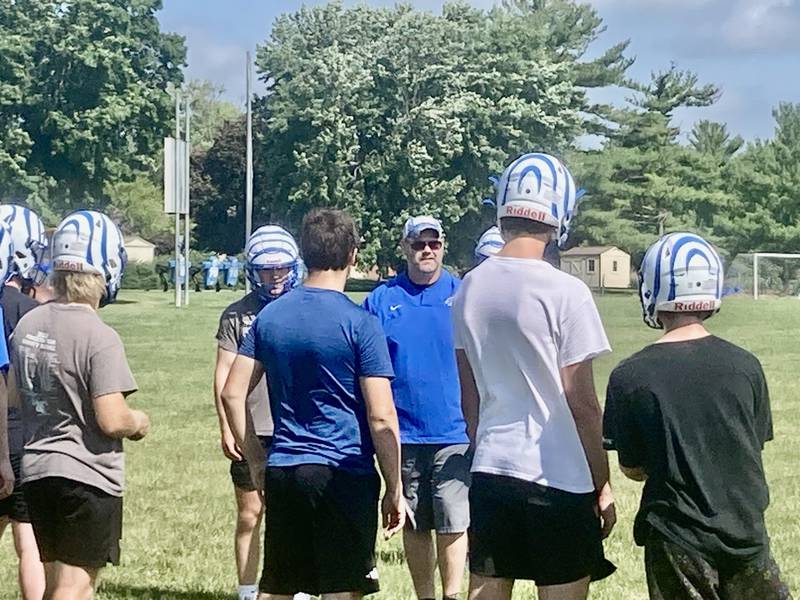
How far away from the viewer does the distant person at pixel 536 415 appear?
452 cm

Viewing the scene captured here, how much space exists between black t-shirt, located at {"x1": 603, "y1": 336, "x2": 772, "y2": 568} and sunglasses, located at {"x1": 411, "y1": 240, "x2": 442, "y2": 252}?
262cm

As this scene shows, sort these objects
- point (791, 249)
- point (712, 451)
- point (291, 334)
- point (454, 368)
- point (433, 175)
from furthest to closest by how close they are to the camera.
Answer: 1. point (791, 249)
2. point (433, 175)
3. point (454, 368)
4. point (291, 334)
5. point (712, 451)

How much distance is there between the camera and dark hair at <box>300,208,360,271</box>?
5.11 metres

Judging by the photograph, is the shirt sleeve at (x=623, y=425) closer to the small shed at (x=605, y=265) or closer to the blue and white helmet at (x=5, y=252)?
the blue and white helmet at (x=5, y=252)

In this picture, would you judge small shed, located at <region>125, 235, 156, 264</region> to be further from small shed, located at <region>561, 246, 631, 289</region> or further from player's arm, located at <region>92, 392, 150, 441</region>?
player's arm, located at <region>92, 392, 150, 441</region>

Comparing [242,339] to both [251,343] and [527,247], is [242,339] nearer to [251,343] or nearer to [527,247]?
[251,343]

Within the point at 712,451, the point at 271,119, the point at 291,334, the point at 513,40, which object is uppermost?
the point at 513,40

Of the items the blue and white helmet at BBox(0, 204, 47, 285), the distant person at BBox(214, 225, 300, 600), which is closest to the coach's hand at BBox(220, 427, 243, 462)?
the distant person at BBox(214, 225, 300, 600)

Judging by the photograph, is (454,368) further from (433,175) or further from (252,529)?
(433,175)

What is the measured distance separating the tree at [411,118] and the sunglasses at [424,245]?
5687 centimetres

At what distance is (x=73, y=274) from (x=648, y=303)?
→ 225cm

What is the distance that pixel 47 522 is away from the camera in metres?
5.10

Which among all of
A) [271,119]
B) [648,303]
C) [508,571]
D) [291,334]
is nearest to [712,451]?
[648,303]

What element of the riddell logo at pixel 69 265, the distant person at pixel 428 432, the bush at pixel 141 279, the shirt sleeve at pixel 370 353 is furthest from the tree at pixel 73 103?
the shirt sleeve at pixel 370 353
